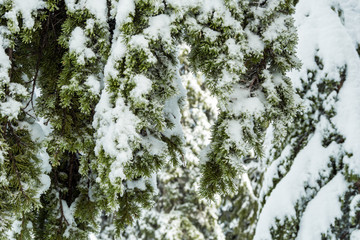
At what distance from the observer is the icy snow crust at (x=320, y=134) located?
8.68 feet

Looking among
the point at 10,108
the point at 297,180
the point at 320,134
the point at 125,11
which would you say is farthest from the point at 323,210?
the point at 10,108

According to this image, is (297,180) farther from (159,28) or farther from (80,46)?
(80,46)

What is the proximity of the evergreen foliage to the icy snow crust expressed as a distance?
4.89 ft

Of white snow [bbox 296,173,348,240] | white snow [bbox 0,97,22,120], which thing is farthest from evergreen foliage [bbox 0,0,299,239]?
white snow [bbox 296,173,348,240]

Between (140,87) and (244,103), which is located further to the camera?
(244,103)

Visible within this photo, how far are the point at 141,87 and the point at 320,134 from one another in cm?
210

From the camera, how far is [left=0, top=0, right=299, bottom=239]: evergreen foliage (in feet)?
4.41

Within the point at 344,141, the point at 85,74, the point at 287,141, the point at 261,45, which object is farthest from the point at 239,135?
the point at 287,141

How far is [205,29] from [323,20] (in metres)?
2.19

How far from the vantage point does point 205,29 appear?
1.41 m

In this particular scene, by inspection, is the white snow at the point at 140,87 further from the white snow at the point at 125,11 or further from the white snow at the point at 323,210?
the white snow at the point at 323,210

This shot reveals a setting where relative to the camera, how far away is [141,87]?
131 cm

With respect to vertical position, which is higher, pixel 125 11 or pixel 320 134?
pixel 320 134

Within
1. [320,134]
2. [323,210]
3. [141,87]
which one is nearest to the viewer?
[141,87]
